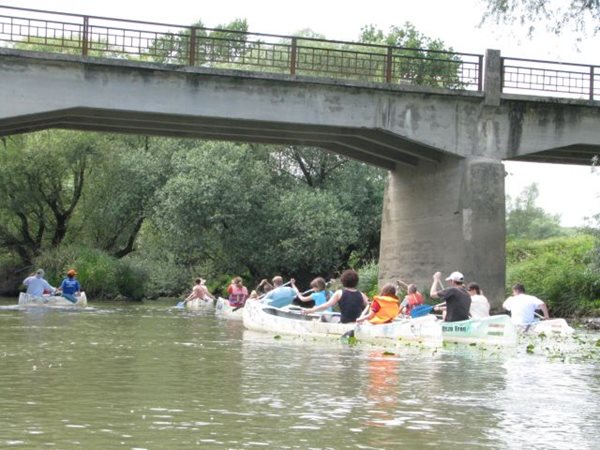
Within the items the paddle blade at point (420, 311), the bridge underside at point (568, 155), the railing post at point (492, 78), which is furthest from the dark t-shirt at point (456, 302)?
the bridge underside at point (568, 155)

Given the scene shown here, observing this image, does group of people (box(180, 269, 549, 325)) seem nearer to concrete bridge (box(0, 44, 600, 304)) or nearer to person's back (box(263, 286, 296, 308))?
person's back (box(263, 286, 296, 308))

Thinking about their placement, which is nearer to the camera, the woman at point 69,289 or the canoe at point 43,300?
the canoe at point 43,300

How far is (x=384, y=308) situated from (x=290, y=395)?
8105 mm

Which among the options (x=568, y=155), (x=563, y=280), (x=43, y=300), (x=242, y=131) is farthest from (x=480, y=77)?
(x=43, y=300)

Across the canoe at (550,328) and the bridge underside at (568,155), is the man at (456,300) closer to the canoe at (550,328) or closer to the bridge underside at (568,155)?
the canoe at (550,328)

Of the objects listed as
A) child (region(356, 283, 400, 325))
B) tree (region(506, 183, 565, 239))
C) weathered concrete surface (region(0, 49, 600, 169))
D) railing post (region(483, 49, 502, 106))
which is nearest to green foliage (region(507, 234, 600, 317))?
weathered concrete surface (region(0, 49, 600, 169))

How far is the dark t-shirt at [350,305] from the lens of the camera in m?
20.4

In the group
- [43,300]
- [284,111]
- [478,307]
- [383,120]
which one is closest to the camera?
[478,307]

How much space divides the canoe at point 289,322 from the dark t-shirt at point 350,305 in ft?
0.84

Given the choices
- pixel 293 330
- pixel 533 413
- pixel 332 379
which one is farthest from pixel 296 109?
pixel 533 413

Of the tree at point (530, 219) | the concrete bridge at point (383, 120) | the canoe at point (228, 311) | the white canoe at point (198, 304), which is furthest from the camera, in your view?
the tree at point (530, 219)

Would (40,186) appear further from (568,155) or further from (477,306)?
(477,306)

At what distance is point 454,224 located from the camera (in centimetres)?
2981

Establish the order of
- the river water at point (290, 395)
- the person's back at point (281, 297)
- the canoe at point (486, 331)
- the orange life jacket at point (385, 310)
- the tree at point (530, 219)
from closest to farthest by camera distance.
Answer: the river water at point (290, 395) → the canoe at point (486, 331) → the orange life jacket at point (385, 310) → the person's back at point (281, 297) → the tree at point (530, 219)
